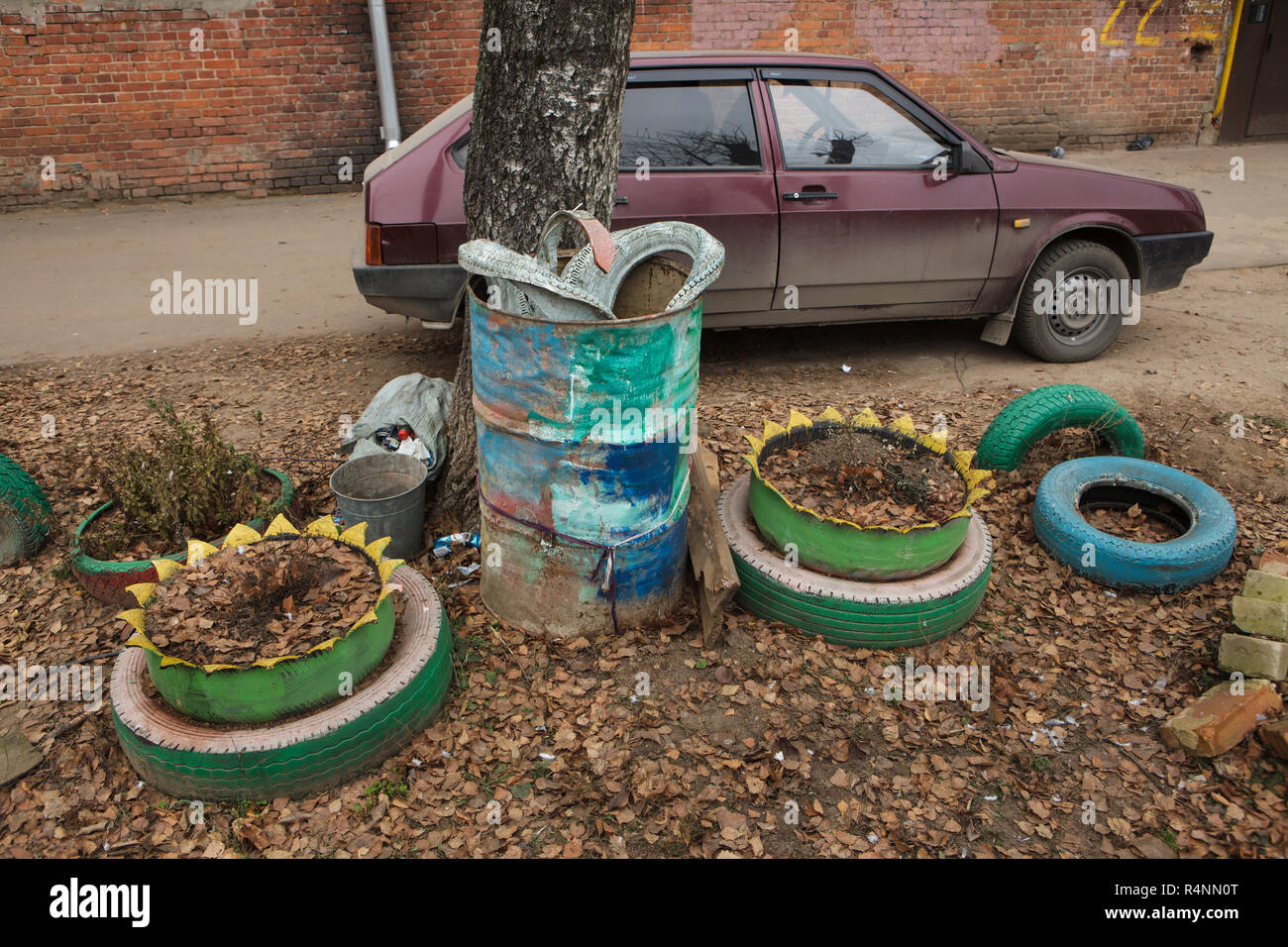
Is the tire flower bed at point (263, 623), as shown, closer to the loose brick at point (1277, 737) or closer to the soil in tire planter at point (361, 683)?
the soil in tire planter at point (361, 683)

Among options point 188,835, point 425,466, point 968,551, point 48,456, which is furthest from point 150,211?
point 968,551

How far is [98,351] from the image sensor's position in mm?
6473

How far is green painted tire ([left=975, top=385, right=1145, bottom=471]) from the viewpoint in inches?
181

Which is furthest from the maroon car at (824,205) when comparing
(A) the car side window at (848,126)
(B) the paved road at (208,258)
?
(B) the paved road at (208,258)

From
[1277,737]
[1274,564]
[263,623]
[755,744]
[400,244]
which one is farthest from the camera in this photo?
[400,244]

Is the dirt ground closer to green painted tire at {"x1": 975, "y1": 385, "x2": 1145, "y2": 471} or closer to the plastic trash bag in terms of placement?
green painted tire at {"x1": 975, "y1": 385, "x2": 1145, "y2": 471}

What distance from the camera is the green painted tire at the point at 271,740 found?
9.07 ft

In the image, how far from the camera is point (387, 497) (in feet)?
13.0

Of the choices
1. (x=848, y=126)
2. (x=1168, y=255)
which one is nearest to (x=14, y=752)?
(x=848, y=126)

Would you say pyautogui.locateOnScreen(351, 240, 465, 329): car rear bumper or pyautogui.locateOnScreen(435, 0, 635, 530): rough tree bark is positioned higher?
pyautogui.locateOnScreen(435, 0, 635, 530): rough tree bark

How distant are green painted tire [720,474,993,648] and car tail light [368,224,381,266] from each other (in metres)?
2.95

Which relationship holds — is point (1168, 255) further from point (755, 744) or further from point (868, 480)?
point (755, 744)

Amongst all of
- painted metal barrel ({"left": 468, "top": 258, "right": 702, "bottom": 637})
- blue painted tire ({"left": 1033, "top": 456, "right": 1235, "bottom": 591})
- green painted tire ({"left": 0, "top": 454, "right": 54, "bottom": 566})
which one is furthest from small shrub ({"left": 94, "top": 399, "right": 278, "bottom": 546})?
blue painted tire ({"left": 1033, "top": 456, "right": 1235, "bottom": 591})

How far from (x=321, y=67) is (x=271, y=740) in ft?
30.8
